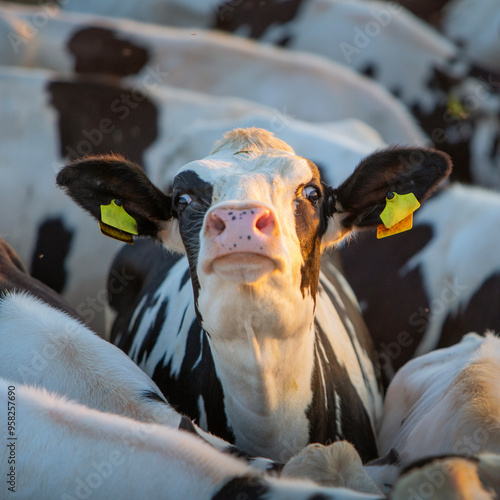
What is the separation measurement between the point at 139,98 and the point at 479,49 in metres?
3.42

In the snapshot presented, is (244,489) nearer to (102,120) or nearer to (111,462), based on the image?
(111,462)

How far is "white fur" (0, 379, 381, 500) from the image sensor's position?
163 centimetres

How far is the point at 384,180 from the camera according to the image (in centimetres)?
262

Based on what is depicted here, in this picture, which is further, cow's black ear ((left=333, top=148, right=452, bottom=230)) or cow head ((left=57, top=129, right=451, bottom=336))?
cow's black ear ((left=333, top=148, right=452, bottom=230))

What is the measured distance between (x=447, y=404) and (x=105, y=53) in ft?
13.0

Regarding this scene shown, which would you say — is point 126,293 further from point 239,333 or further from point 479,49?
point 479,49

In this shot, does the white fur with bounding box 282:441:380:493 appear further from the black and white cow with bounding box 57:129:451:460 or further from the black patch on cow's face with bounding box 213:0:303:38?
Result: the black patch on cow's face with bounding box 213:0:303:38

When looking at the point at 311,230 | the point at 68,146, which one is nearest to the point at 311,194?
the point at 311,230

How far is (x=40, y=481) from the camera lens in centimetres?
173

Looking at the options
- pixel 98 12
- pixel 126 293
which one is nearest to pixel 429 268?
pixel 126 293

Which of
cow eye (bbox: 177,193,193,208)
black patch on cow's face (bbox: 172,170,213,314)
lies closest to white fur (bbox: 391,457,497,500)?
black patch on cow's face (bbox: 172,170,213,314)

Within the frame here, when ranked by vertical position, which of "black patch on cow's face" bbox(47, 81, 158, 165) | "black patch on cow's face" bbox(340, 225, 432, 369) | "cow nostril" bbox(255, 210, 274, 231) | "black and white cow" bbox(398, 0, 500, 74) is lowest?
"black patch on cow's face" bbox(47, 81, 158, 165)
